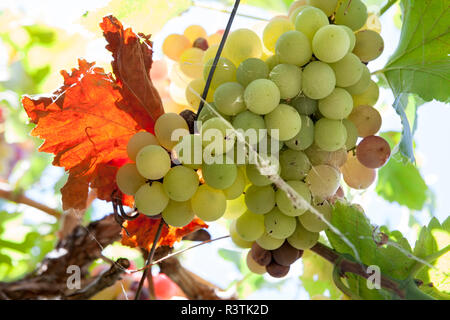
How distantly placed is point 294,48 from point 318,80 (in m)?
0.04

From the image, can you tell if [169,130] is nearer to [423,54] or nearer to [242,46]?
[242,46]

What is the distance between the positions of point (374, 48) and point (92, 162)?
0.37 metres

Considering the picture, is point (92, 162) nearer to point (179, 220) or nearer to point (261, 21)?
point (179, 220)

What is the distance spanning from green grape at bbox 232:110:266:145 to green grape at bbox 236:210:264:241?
0.37 feet

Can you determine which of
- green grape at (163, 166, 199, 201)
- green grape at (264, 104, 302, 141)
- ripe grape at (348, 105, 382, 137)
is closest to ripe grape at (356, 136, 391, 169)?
ripe grape at (348, 105, 382, 137)

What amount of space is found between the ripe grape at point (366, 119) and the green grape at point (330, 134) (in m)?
0.05

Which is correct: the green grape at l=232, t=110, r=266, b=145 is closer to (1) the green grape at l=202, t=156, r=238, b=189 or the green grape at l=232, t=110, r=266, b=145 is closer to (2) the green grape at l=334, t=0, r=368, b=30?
(1) the green grape at l=202, t=156, r=238, b=189

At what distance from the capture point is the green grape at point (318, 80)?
0.47 metres

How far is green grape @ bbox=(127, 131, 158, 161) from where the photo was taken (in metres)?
0.50

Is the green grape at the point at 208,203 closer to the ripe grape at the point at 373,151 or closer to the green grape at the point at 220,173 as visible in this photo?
the green grape at the point at 220,173

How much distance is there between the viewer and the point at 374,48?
522mm

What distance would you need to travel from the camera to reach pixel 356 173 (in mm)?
572

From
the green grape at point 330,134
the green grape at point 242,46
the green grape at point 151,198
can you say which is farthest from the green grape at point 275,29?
the green grape at point 151,198
